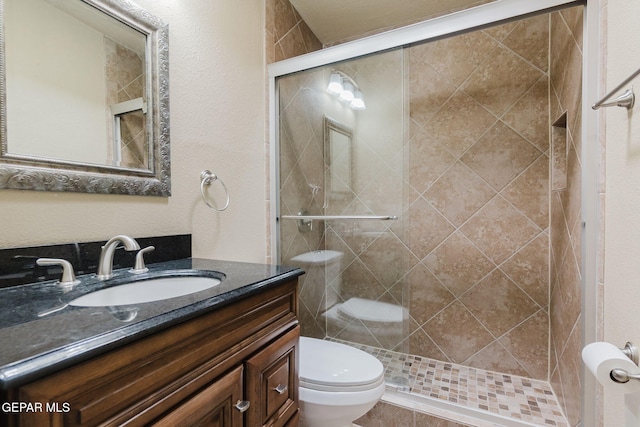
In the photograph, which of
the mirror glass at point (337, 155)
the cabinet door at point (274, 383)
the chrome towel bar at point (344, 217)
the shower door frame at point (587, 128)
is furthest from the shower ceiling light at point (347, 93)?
the cabinet door at point (274, 383)

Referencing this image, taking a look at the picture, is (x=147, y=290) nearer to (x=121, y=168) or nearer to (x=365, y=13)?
(x=121, y=168)

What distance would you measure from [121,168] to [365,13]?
1875mm

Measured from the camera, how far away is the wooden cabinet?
0.42 meters

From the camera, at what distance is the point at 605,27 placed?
39.0 inches

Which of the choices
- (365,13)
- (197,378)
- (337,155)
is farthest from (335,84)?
(197,378)

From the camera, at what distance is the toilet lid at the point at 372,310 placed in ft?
5.97

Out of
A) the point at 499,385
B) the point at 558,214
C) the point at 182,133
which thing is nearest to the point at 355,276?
the point at 499,385

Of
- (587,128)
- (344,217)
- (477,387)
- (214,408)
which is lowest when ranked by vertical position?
(477,387)

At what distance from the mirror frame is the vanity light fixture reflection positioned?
3.05 feet

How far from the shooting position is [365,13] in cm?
201

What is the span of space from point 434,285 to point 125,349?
6.48ft

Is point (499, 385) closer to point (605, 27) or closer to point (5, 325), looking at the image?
point (605, 27)

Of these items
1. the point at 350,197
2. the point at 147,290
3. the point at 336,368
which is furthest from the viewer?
the point at 350,197

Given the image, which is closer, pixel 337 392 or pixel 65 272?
pixel 65 272
